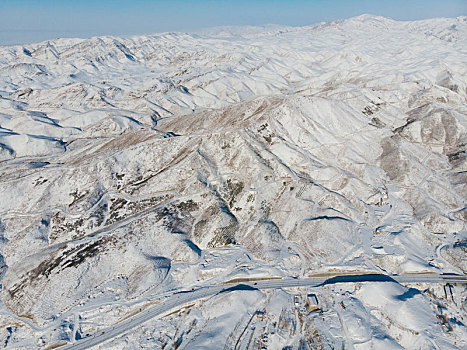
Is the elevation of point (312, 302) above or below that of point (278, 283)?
above

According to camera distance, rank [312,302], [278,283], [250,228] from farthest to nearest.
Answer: [250,228] → [278,283] → [312,302]

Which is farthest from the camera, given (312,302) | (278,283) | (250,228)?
(250,228)

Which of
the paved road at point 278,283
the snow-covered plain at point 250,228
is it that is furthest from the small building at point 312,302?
the paved road at point 278,283

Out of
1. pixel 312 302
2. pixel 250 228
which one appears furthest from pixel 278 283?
pixel 250 228

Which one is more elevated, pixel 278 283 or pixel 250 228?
pixel 250 228

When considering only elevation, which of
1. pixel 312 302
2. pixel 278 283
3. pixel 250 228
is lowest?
pixel 278 283

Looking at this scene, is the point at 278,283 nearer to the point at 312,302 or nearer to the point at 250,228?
the point at 312,302

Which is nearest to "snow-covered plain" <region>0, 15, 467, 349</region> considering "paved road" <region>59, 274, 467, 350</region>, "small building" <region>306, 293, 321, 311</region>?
"small building" <region>306, 293, 321, 311</region>

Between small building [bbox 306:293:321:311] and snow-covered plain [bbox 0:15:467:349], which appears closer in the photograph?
snow-covered plain [bbox 0:15:467:349]

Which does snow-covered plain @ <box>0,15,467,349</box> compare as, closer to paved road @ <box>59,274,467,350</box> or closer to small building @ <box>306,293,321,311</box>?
small building @ <box>306,293,321,311</box>

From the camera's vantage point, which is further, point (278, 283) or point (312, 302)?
point (278, 283)

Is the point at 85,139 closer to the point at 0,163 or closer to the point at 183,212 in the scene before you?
the point at 0,163
